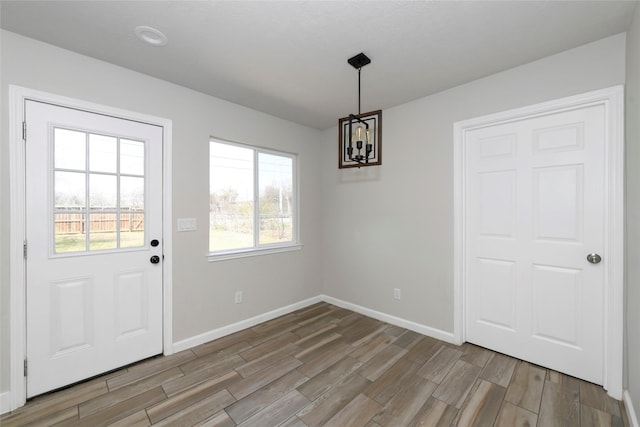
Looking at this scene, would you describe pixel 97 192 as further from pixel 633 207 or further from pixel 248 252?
pixel 633 207

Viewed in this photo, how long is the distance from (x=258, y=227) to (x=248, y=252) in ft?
1.14

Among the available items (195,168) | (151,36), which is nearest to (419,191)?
(195,168)

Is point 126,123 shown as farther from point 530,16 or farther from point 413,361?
point 413,361

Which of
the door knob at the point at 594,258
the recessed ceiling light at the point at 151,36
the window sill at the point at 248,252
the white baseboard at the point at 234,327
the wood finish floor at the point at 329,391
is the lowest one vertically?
the wood finish floor at the point at 329,391

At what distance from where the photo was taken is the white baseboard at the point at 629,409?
1.67 metres

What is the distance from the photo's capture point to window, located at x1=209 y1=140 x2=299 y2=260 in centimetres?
308

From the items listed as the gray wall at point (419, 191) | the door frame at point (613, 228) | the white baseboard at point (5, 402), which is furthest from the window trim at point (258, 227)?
the door frame at point (613, 228)

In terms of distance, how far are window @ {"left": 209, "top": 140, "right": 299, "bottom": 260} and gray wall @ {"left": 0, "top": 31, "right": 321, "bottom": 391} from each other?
124 mm

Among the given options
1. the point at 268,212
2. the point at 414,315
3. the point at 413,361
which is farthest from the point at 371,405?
the point at 268,212

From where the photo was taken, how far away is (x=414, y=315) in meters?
3.13

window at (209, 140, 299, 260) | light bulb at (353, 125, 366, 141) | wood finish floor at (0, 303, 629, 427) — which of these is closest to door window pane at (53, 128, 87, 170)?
window at (209, 140, 299, 260)

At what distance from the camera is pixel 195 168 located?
111 inches

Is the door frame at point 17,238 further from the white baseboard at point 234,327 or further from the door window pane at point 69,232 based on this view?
the white baseboard at point 234,327

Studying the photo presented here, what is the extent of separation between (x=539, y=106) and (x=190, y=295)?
3.55 meters
